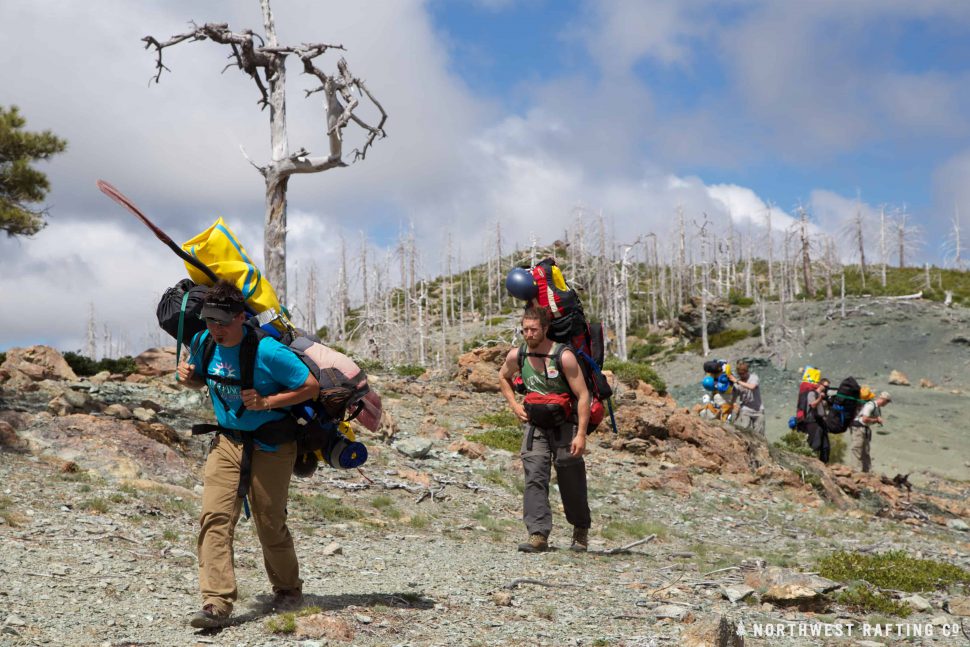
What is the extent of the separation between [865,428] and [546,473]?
10.2 metres

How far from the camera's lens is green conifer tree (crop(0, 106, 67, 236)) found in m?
12.8

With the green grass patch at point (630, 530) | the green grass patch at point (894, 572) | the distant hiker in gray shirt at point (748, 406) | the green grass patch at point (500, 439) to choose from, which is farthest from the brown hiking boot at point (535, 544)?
the distant hiker in gray shirt at point (748, 406)

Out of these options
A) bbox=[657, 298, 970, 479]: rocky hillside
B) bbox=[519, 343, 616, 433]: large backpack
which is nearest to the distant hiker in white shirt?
bbox=[657, 298, 970, 479]: rocky hillside

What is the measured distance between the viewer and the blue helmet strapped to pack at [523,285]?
7039 mm

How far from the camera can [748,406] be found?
15.8 meters

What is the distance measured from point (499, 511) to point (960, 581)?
190 inches

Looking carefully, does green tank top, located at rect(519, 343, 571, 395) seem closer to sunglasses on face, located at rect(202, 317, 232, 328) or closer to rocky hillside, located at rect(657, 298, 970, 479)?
sunglasses on face, located at rect(202, 317, 232, 328)

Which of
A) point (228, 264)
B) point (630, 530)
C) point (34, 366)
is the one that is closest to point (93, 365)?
point (34, 366)

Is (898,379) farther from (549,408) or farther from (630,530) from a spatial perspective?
(549,408)

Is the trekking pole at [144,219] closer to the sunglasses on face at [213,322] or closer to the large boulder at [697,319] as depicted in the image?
the sunglasses on face at [213,322]

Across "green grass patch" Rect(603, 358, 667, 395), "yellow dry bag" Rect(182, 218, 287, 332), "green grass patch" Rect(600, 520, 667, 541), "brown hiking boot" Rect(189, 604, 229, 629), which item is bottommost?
"green grass patch" Rect(600, 520, 667, 541)

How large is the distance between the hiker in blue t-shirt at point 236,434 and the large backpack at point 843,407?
41.2 ft

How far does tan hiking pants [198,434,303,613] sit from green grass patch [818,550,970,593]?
4619mm

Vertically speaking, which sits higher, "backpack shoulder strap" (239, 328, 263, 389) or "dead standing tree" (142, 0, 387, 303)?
"dead standing tree" (142, 0, 387, 303)
